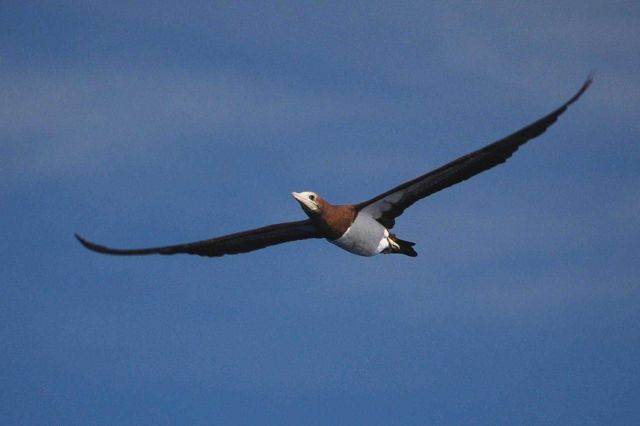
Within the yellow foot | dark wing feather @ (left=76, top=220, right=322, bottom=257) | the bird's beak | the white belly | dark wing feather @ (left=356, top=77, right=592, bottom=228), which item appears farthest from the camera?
dark wing feather @ (left=76, top=220, right=322, bottom=257)

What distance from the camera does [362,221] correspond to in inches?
957

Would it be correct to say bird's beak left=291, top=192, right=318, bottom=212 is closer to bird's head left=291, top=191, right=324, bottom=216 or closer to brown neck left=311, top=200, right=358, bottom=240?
bird's head left=291, top=191, right=324, bottom=216

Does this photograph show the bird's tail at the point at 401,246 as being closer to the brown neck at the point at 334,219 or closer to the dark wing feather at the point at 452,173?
the dark wing feather at the point at 452,173

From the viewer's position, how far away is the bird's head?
925 inches

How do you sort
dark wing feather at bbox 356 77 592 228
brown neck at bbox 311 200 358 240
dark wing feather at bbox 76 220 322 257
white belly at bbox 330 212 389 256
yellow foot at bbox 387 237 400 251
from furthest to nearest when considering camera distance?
dark wing feather at bbox 76 220 322 257, yellow foot at bbox 387 237 400 251, white belly at bbox 330 212 389 256, brown neck at bbox 311 200 358 240, dark wing feather at bbox 356 77 592 228

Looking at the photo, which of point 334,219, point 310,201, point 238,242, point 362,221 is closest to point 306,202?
point 310,201

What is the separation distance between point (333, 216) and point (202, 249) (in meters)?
4.00

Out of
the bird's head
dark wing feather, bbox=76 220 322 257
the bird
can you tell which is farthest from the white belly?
dark wing feather, bbox=76 220 322 257

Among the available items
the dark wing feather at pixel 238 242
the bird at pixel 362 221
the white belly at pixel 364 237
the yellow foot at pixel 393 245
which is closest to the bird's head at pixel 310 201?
the bird at pixel 362 221

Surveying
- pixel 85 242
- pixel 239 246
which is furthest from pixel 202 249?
pixel 85 242

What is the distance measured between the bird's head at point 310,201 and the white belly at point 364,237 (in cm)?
98

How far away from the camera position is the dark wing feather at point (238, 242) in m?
25.5

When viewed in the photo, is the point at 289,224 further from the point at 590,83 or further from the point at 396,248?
the point at 590,83

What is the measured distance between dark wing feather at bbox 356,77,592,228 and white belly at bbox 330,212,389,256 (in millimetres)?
234
